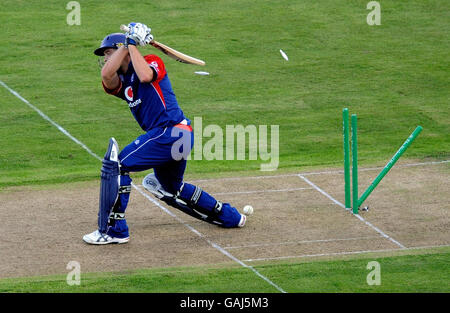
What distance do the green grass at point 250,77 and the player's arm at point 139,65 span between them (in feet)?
10.9

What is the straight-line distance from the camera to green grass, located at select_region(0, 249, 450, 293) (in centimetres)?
869

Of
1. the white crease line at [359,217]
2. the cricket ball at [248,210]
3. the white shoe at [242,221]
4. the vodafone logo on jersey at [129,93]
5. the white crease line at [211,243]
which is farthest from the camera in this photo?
the cricket ball at [248,210]

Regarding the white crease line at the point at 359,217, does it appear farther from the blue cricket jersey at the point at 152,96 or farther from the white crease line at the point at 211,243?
the blue cricket jersey at the point at 152,96

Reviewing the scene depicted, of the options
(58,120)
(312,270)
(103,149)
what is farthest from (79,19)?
(312,270)

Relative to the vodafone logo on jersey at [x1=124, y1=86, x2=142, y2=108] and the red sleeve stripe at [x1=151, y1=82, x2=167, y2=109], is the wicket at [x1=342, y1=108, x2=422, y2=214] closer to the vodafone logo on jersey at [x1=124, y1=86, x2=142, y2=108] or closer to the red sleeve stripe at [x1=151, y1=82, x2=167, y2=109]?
the red sleeve stripe at [x1=151, y1=82, x2=167, y2=109]

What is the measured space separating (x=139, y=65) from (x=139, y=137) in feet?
2.77

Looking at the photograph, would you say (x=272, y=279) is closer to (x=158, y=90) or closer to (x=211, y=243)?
(x=211, y=243)

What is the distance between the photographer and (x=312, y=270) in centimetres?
918

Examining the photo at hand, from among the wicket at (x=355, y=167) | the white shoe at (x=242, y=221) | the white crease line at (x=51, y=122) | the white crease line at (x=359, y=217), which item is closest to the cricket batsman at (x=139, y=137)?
the white shoe at (x=242, y=221)

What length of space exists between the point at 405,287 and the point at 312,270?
99 centimetres

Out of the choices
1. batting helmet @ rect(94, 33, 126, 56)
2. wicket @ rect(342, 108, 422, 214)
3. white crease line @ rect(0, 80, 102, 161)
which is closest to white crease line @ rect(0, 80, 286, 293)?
white crease line @ rect(0, 80, 102, 161)

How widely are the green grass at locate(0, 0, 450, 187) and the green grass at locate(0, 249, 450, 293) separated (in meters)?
3.68

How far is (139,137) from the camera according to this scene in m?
9.92

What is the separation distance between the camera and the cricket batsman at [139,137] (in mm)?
9742
